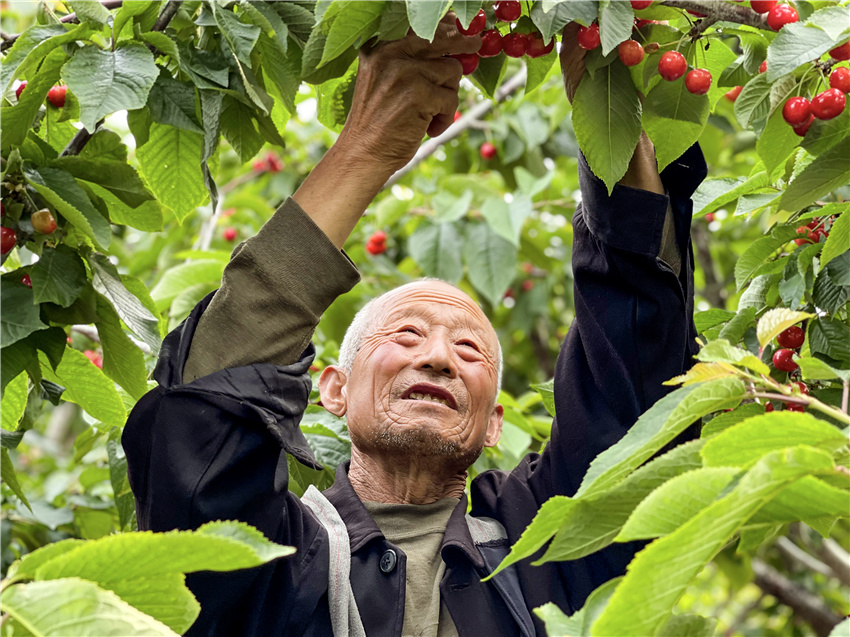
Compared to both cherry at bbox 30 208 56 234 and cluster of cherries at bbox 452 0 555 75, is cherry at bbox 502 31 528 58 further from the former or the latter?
cherry at bbox 30 208 56 234

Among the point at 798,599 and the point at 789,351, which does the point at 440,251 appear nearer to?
the point at 789,351

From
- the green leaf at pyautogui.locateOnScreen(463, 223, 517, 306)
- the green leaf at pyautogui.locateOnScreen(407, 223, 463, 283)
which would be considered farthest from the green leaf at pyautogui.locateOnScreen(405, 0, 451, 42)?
the green leaf at pyautogui.locateOnScreen(407, 223, 463, 283)

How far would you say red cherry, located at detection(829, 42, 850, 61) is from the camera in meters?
1.74

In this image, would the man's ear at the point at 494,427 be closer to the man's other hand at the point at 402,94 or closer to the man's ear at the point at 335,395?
the man's ear at the point at 335,395

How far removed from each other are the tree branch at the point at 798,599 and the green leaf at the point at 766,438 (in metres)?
4.56

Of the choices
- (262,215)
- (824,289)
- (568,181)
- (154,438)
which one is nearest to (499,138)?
(568,181)

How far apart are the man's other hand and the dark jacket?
1.22 ft

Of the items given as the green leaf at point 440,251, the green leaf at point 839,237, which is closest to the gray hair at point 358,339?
the green leaf at point 839,237

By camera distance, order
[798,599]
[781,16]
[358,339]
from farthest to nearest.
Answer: [798,599] → [358,339] → [781,16]

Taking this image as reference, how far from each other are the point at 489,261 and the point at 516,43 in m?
2.63

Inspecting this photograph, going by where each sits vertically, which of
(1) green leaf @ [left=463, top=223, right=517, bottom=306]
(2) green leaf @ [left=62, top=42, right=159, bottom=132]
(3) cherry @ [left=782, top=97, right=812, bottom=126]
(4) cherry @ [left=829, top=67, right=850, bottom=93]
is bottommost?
(1) green leaf @ [left=463, top=223, right=517, bottom=306]

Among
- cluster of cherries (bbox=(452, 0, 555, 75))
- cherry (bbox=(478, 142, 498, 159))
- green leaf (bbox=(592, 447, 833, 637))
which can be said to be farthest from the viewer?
cherry (bbox=(478, 142, 498, 159))

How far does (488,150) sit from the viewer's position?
17.0ft

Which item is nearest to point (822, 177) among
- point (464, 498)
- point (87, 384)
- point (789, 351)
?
point (789, 351)
